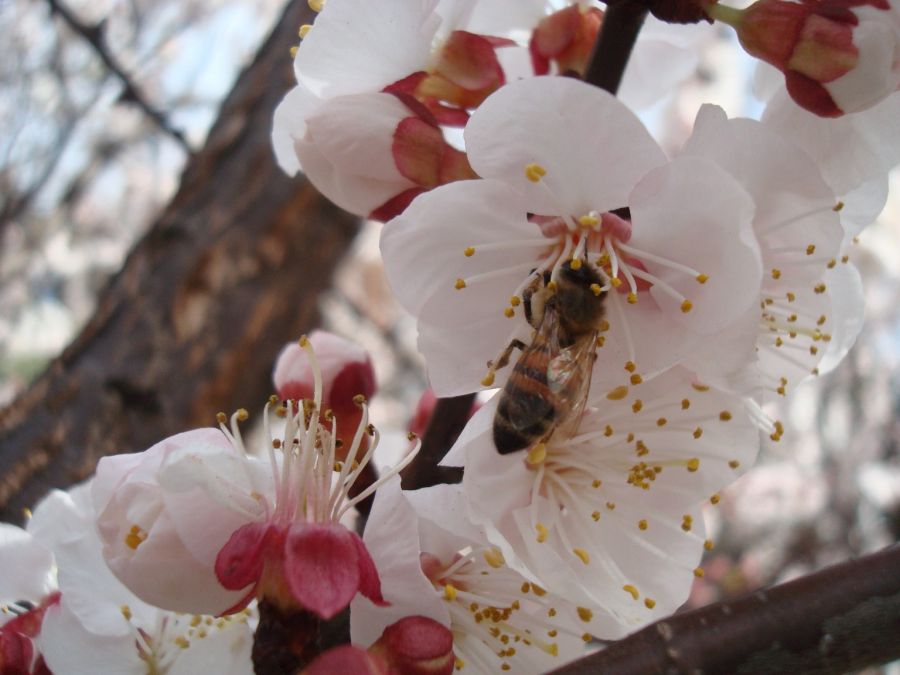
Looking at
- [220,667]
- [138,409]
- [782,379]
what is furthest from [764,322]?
[138,409]

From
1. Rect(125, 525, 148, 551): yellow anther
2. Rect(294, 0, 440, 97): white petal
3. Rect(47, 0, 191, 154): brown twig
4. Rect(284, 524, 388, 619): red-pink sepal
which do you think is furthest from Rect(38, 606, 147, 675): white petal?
Rect(47, 0, 191, 154): brown twig

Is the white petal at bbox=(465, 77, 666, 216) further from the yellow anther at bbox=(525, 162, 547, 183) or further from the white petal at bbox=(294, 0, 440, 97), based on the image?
the white petal at bbox=(294, 0, 440, 97)

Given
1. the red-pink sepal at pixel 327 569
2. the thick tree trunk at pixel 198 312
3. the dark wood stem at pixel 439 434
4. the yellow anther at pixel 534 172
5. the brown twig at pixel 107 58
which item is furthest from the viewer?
the brown twig at pixel 107 58

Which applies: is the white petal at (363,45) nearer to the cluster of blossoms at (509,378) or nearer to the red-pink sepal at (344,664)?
the cluster of blossoms at (509,378)

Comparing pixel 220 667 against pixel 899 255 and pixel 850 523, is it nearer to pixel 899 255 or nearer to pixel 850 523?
pixel 850 523

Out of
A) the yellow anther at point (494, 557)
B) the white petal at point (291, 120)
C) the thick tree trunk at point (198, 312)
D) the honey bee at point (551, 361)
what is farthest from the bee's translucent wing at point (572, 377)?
the thick tree trunk at point (198, 312)
